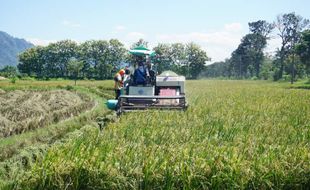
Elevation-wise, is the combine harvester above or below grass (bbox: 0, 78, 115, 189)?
above

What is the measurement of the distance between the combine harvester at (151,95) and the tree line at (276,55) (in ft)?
117

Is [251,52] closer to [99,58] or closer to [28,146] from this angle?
[99,58]

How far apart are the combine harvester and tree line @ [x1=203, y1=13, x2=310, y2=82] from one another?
35.7 metres

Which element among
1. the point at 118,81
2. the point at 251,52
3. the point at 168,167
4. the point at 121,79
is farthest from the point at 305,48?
the point at 251,52

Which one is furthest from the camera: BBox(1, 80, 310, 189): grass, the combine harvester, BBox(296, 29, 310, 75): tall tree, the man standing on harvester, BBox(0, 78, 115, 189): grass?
BBox(296, 29, 310, 75): tall tree

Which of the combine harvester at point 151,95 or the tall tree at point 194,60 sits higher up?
the tall tree at point 194,60

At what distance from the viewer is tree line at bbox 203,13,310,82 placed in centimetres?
4701

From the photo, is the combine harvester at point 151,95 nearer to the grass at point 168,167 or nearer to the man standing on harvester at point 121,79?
the man standing on harvester at point 121,79

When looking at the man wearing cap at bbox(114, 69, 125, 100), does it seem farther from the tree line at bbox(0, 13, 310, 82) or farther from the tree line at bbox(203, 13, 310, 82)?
the tree line at bbox(0, 13, 310, 82)

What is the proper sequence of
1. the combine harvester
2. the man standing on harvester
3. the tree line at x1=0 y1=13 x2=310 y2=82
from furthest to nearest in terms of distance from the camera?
1. the tree line at x1=0 y1=13 x2=310 y2=82
2. the man standing on harvester
3. the combine harvester

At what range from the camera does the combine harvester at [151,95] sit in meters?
10.5

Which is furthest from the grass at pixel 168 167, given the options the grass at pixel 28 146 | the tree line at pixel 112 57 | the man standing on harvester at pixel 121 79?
the tree line at pixel 112 57

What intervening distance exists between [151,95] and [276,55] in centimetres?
8119

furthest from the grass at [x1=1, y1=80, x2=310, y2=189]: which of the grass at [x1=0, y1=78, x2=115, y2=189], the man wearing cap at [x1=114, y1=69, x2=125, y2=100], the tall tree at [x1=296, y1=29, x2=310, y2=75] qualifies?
the tall tree at [x1=296, y1=29, x2=310, y2=75]
